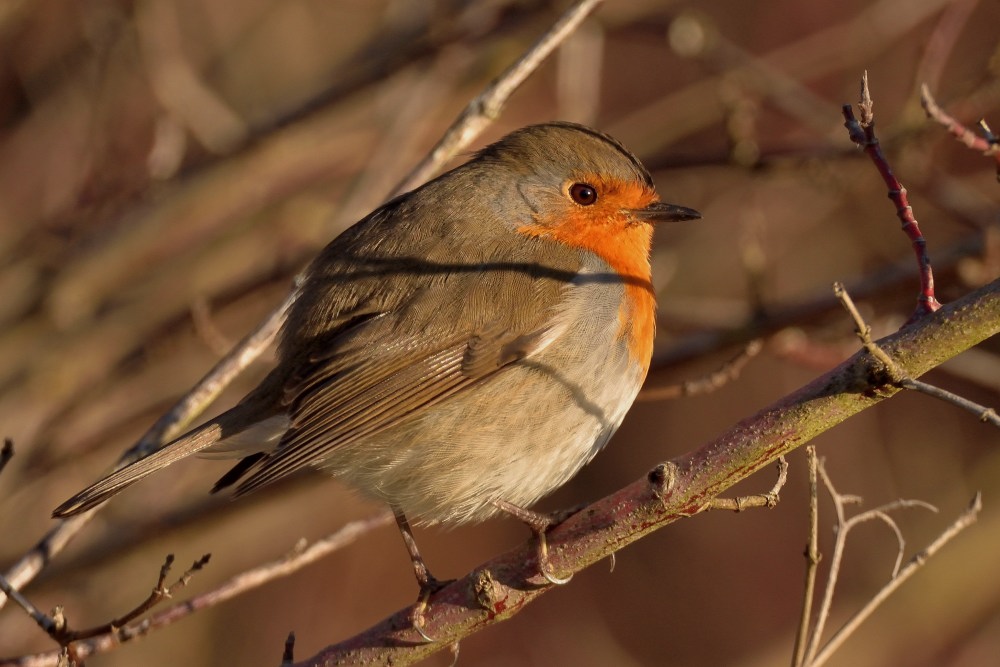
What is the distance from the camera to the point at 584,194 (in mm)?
3629

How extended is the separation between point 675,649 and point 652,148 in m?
2.70

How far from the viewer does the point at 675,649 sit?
6.01 metres

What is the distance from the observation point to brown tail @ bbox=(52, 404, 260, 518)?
9.84 ft

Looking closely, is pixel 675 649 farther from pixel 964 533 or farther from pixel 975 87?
pixel 975 87

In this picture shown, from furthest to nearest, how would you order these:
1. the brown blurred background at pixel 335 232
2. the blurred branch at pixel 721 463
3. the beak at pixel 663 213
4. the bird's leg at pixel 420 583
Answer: the brown blurred background at pixel 335 232, the beak at pixel 663 213, the bird's leg at pixel 420 583, the blurred branch at pixel 721 463

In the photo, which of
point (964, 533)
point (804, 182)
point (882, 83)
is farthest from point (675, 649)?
point (882, 83)

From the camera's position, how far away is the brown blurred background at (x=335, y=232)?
4270mm

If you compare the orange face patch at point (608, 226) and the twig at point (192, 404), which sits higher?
the orange face patch at point (608, 226)

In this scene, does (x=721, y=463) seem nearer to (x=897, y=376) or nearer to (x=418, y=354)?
(x=897, y=376)

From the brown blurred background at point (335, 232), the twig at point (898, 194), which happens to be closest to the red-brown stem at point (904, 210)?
the twig at point (898, 194)

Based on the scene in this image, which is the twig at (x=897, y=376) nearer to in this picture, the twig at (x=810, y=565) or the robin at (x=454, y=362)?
the twig at (x=810, y=565)

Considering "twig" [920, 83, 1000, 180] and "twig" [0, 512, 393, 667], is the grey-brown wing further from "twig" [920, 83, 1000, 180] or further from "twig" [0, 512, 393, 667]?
"twig" [920, 83, 1000, 180]

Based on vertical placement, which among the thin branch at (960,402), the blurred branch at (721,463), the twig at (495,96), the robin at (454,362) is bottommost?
the thin branch at (960,402)

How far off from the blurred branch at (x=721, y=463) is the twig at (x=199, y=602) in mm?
499
